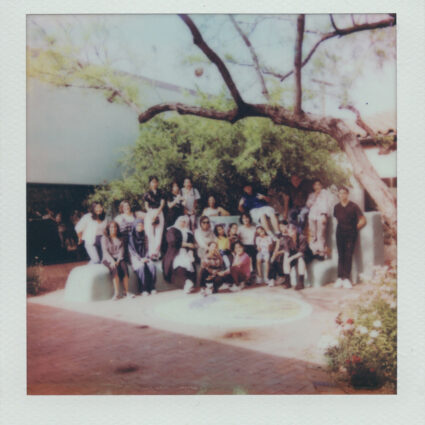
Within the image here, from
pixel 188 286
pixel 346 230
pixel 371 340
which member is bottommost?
pixel 371 340

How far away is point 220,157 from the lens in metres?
5.07

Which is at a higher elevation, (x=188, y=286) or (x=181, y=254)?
(x=181, y=254)

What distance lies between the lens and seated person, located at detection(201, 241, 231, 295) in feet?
16.4

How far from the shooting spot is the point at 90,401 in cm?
440

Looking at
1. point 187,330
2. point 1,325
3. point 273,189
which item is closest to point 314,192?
point 273,189

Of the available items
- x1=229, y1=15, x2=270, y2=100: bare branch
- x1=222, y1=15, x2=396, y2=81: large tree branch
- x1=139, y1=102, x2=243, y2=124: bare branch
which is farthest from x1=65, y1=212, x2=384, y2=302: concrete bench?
x1=222, y1=15, x2=396, y2=81: large tree branch

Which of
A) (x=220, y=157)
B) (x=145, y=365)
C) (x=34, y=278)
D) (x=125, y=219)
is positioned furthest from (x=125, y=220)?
(x=145, y=365)

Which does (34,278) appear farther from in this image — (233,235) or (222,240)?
(233,235)

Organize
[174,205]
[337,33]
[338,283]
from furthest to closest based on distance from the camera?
[174,205] < [338,283] < [337,33]

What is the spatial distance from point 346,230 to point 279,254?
781mm

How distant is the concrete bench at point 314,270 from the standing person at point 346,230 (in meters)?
0.05

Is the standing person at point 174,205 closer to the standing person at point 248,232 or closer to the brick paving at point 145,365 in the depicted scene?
the standing person at point 248,232

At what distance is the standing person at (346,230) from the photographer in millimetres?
4883

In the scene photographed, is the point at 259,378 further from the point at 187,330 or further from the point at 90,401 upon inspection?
the point at 90,401
